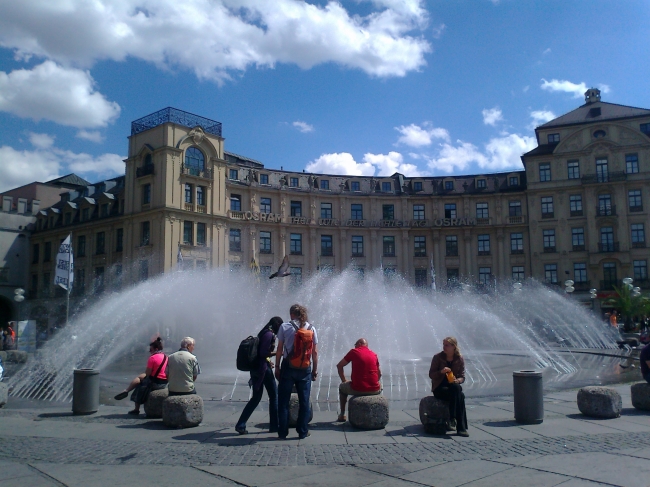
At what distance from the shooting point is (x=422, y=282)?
198 ft

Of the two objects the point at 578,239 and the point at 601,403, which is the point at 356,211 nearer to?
the point at 578,239

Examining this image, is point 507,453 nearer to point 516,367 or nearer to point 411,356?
point 516,367

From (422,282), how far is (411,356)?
37.7 m

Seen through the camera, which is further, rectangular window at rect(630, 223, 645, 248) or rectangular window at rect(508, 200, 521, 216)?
rectangular window at rect(508, 200, 521, 216)

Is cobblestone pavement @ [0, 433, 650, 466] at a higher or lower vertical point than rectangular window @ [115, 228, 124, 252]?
lower

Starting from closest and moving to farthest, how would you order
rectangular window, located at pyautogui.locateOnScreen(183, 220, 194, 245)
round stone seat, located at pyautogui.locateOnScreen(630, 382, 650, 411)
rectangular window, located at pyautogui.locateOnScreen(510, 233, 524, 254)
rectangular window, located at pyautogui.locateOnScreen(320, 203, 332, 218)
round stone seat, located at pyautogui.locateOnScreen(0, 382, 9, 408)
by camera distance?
round stone seat, located at pyautogui.locateOnScreen(630, 382, 650, 411)
round stone seat, located at pyautogui.locateOnScreen(0, 382, 9, 408)
rectangular window, located at pyautogui.locateOnScreen(183, 220, 194, 245)
rectangular window, located at pyautogui.locateOnScreen(510, 233, 524, 254)
rectangular window, located at pyautogui.locateOnScreen(320, 203, 332, 218)

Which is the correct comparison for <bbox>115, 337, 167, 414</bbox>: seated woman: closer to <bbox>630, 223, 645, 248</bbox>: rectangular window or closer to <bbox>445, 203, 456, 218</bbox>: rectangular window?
<bbox>445, 203, 456, 218</bbox>: rectangular window

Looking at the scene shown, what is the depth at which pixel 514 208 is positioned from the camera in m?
60.2

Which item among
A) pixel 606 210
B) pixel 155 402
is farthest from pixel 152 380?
pixel 606 210

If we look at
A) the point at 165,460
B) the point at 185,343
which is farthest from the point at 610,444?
the point at 185,343

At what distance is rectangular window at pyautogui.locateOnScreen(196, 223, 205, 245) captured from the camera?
5006 centimetres

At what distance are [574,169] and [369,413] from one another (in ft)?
181

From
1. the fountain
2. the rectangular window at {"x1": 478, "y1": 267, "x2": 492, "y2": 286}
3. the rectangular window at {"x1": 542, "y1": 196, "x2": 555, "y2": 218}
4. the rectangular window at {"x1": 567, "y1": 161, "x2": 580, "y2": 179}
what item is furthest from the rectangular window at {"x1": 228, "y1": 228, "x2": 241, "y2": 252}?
the rectangular window at {"x1": 567, "y1": 161, "x2": 580, "y2": 179}

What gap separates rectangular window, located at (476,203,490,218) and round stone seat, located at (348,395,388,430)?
5467cm
